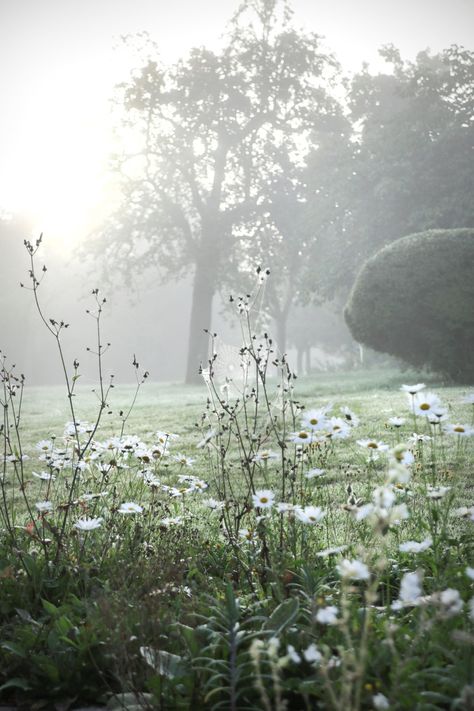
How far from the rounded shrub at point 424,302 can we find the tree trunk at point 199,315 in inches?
369

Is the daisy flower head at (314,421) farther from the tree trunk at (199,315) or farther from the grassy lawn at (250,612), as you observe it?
the tree trunk at (199,315)

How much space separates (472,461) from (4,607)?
4.49 m

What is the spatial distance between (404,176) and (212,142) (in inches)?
305

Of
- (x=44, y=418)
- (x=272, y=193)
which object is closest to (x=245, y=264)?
(x=272, y=193)

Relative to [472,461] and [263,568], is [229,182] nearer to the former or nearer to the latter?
[472,461]

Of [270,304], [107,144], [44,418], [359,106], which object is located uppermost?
[359,106]

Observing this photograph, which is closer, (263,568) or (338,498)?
(263,568)

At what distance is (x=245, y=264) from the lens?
24.0 meters

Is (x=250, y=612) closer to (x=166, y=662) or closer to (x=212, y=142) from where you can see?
(x=166, y=662)

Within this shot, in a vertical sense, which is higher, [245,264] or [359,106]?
[359,106]

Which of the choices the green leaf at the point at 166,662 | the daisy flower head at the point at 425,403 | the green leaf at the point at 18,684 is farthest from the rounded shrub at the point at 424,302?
→ the green leaf at the point at 18,684

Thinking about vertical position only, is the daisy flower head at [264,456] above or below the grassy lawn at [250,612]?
above

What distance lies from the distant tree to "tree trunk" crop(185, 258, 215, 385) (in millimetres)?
4118

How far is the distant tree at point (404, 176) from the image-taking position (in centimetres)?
1850
